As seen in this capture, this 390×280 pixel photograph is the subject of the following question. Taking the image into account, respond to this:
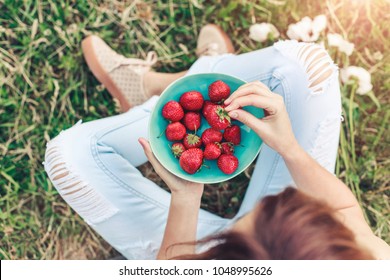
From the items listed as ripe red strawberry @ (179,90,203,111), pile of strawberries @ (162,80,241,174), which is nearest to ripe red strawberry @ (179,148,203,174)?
pile of strawberries @ (162,80,241,174)

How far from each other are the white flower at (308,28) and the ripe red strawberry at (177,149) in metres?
0.69

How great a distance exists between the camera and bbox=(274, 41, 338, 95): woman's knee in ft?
3.70

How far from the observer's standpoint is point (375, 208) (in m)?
1.56

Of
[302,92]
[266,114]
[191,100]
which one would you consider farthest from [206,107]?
[302,92]

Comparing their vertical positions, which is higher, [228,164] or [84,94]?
[228,164]

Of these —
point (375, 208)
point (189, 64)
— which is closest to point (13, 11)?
point (189, 64)

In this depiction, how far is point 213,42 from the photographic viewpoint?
158 cm

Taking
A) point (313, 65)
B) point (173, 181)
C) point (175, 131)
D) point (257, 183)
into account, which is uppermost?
point (313, 65)

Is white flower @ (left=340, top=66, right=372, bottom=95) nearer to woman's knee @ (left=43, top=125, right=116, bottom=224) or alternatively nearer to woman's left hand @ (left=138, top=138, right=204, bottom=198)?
woman's left hand @ (left=138, top=138, right=204, bottom=198)

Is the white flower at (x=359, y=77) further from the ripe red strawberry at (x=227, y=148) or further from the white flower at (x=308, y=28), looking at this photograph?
the ripe red strawberry at (x=227, y=148)

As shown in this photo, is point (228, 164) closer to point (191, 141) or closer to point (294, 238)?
point (191, 141)

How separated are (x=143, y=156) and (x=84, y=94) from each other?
457 millimetres

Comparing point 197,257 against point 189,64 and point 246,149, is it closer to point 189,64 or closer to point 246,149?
point 246,149
